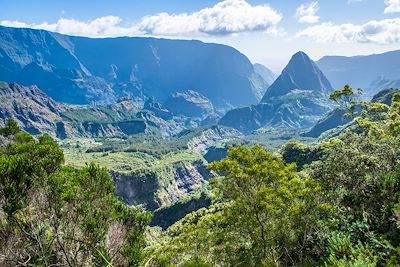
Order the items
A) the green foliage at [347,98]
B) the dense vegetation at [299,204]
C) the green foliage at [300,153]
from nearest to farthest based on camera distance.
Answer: the dense vegetation at [299,204] → the green foliage at [347,98] → the green foliage at [300,153]

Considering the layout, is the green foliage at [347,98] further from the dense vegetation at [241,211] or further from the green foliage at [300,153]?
the green foliage at [300,153]

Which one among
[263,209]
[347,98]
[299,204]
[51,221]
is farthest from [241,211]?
[347,98]

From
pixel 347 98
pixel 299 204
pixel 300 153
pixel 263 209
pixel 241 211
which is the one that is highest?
pixel 263 209

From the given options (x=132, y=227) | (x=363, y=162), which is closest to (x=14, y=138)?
(x=132, y=227)

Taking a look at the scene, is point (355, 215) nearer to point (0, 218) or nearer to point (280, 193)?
point (280, 193)

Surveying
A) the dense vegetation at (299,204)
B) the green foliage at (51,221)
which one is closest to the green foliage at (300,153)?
the dense vegetation at (299,204)

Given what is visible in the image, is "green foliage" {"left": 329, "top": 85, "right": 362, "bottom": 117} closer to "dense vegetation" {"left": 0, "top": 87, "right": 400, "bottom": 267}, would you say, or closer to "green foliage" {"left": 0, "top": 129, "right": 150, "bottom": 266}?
"dense vegetation" {"left": 0, "top": 87, "right": 400, "bottom": 267}

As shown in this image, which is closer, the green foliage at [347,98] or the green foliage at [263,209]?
the green foliage at [263,209]

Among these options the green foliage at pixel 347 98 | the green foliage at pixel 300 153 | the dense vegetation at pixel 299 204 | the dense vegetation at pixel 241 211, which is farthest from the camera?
the green foliage at pixel 300 153

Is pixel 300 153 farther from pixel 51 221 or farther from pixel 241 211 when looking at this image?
pixel 51 221
